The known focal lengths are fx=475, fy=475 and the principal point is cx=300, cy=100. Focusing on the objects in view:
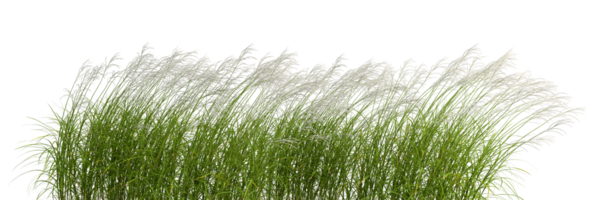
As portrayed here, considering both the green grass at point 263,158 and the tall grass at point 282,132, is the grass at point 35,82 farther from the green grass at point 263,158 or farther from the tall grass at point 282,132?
the green grass at point 263,158

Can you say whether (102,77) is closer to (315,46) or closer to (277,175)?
(277,175)

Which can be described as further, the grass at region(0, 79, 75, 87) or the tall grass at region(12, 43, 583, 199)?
the grass at region(0, 79, 75, 87)

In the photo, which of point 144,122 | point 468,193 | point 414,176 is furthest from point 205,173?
point 468,193

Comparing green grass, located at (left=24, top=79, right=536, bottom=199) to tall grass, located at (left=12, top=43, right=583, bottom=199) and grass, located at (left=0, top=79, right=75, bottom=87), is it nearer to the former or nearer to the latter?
tall grass, located at (left=12, top=43, right=583, bottom=199)

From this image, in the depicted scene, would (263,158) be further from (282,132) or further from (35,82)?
(35,82)

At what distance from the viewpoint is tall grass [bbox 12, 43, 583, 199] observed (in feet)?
12.2

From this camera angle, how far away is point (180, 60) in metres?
4.09

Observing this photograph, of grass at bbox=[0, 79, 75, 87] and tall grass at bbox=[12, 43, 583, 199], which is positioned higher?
grass at bbox=[0, 79, 75, 87]

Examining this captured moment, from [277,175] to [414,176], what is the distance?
42.9 inches

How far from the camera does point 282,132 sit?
12.2ft

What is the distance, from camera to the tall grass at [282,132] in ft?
12.2

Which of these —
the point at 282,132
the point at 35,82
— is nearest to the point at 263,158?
the point at 282,132

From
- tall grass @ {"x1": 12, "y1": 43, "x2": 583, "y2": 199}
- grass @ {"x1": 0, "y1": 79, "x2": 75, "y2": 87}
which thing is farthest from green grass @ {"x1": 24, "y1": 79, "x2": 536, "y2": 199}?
grass @ {"x1": 0, "y1": 79, "x2": 75, "y2": 87}

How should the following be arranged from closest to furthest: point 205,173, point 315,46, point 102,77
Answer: point 205,173, point 102,77, point 315,46
